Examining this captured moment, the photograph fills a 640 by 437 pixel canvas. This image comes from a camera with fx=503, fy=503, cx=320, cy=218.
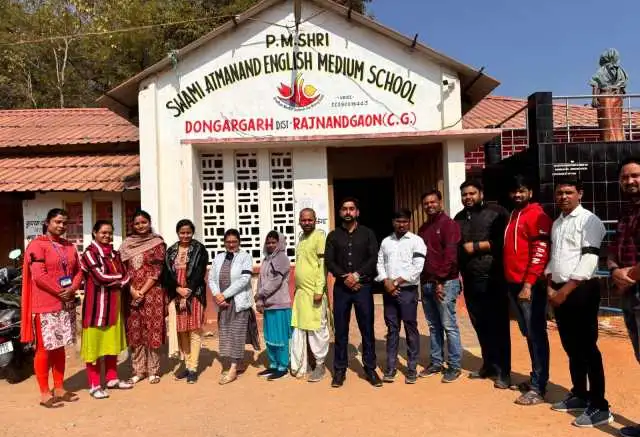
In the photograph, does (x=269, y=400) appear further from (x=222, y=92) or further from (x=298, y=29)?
(x=298, y=29)

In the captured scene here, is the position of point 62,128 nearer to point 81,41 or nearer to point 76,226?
point 76,226

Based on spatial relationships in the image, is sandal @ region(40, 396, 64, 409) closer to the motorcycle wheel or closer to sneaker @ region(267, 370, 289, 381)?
the motorcycle wheel

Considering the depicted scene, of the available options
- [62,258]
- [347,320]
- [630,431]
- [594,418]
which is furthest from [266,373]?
[630,431]

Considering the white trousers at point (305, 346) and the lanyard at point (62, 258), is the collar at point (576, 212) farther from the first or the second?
the lanyard at point (62, 258)

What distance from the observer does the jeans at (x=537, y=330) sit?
3.85 metres

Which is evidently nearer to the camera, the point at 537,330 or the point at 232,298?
the point at 537,330

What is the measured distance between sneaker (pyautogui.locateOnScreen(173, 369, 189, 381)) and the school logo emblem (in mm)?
3958

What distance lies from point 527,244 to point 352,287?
4.89ft

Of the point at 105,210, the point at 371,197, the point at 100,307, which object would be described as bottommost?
the point at 100,307

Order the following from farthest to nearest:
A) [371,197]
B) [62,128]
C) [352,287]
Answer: [62,128]
[371,197]
[352,287]

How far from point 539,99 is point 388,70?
7.30 ft

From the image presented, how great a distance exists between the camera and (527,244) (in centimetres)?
390

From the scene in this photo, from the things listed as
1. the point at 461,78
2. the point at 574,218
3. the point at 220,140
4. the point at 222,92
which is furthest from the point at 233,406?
the point at 461,78

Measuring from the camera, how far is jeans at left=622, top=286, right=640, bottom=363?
10.4 ft
